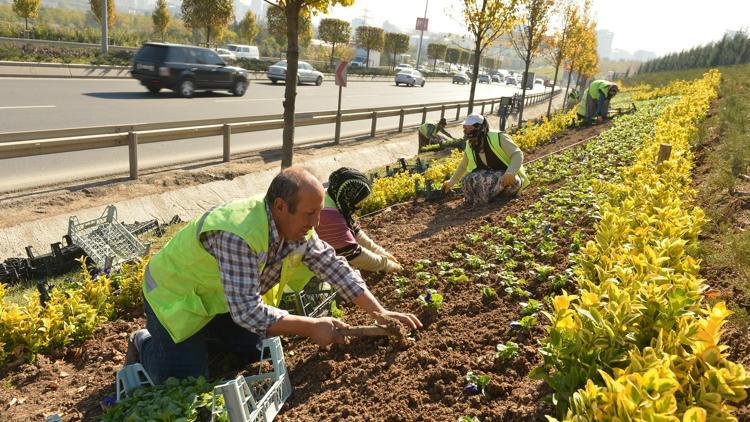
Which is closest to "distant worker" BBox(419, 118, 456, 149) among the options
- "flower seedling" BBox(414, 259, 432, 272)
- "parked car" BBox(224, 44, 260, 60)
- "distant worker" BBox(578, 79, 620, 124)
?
"distant worker" BBox(578, 79, 620, 124)

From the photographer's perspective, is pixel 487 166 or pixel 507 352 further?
pixel 487 166

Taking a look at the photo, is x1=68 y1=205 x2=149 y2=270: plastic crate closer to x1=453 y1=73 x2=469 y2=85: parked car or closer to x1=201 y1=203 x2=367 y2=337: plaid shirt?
x1=201 y1=203 x2=367 y2=337: plaid shirt

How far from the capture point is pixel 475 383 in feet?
8.89

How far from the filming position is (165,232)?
21.4 ft

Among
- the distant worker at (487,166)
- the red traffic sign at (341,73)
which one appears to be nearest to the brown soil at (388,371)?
the distant worker at (487,166)

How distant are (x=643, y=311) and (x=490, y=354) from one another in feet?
3.07

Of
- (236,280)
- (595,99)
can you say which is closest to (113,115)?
(236,280)

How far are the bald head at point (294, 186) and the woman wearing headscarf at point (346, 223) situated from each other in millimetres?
1485

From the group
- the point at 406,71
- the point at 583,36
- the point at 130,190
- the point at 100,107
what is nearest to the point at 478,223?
the point at 130,190

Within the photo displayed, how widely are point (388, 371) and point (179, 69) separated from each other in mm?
16531

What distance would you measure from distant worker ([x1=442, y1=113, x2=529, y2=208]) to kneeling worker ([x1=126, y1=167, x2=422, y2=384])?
11.8 ft

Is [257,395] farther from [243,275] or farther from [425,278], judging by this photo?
[425,278]

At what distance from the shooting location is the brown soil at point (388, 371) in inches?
104

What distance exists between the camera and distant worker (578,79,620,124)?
1518 cm
